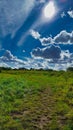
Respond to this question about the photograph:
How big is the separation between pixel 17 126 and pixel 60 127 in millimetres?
1797

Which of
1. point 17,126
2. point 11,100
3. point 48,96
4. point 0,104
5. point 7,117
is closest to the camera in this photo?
point 17,126

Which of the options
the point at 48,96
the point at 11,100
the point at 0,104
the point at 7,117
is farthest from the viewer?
the point at 48,96

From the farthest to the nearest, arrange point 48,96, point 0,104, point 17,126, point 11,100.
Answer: point 48,96, point 11,100, point 0,104, point 17,126

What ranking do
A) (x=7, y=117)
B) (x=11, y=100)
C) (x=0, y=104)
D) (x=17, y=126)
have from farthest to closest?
(x=11, y=100), (x=0, y=104), (x=7, y=117), (x=17, y=126)

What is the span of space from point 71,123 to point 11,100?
663 centimetres

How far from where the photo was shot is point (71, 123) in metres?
15.4

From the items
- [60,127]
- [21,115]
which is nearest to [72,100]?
[21,115]

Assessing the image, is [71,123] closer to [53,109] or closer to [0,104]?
[53,109]

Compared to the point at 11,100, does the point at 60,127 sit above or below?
below

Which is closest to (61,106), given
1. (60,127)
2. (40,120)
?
(40,120)

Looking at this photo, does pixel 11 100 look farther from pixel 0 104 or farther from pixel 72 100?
pixel 72 100

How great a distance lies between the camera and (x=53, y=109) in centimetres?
1933

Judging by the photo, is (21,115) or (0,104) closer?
(21,115)

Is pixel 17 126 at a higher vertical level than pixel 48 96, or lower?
lower
